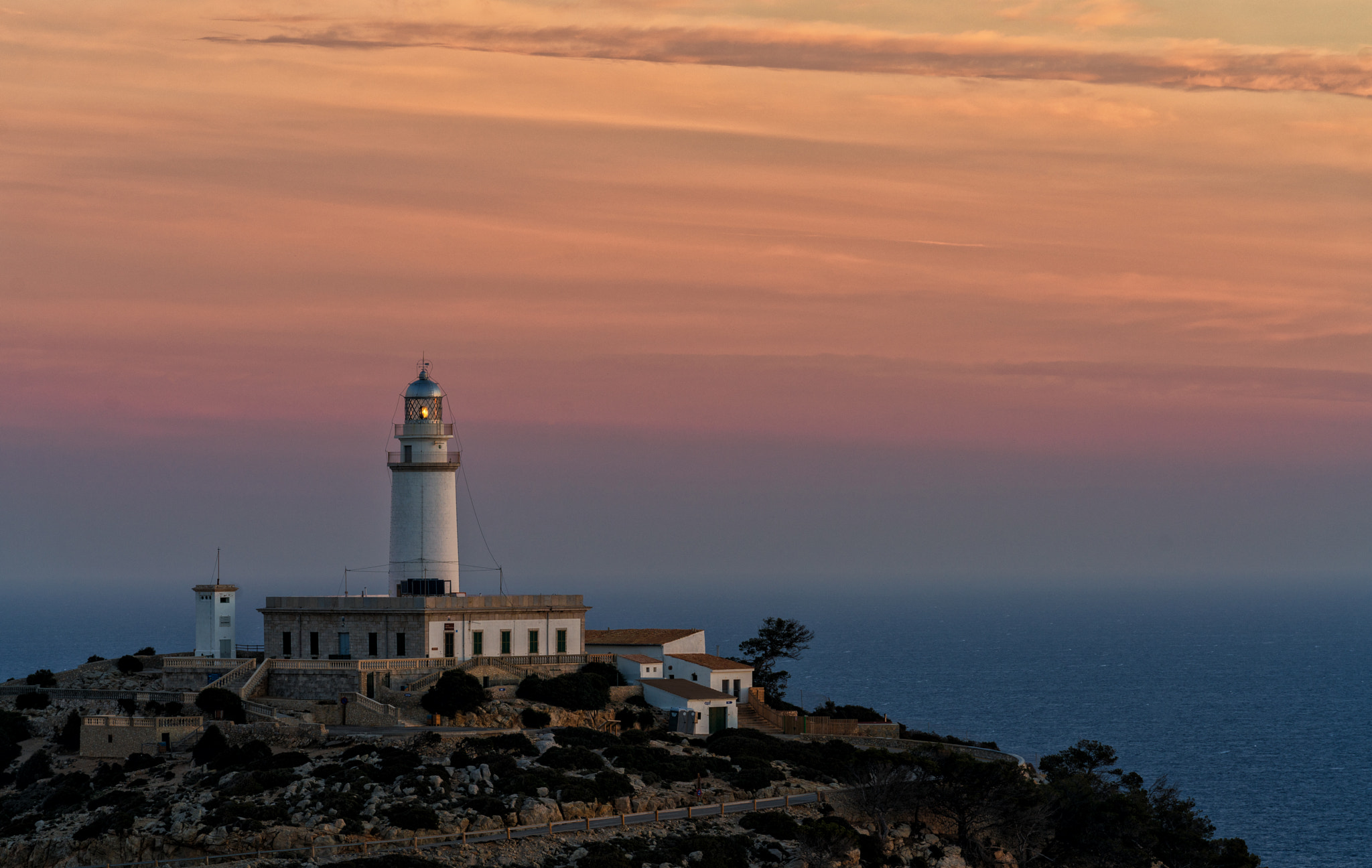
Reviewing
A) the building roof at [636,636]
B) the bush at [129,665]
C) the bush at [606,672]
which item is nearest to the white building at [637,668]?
the bush at [606,672]

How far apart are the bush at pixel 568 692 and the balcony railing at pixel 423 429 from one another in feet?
41.6

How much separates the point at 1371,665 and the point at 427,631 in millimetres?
162612

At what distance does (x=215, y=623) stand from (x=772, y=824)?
29.3 meters

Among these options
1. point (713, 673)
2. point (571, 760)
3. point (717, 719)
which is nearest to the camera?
point (571, 760)

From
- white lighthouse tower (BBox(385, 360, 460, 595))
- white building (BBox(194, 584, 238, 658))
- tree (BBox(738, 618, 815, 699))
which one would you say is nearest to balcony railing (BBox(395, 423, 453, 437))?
white lighthouse tower (BBox(385, 360, 460, 595))

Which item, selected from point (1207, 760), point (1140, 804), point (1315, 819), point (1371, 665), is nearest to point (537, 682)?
point (1140, 804)

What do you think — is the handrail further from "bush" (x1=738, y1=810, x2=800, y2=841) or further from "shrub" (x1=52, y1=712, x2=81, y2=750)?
"bush" (x1=738, y1=810, x2=800, y2=841)

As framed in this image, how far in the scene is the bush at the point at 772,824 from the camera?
46.3 metres

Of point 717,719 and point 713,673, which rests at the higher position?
point 713,673

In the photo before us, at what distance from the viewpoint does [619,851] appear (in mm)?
43062

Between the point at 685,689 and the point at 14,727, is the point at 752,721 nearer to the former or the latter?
the point at 685,689

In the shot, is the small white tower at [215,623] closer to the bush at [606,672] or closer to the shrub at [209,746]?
the shrub at [209,746]

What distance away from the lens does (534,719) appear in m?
56.1

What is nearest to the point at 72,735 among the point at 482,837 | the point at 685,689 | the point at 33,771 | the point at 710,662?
the point at 33,771
